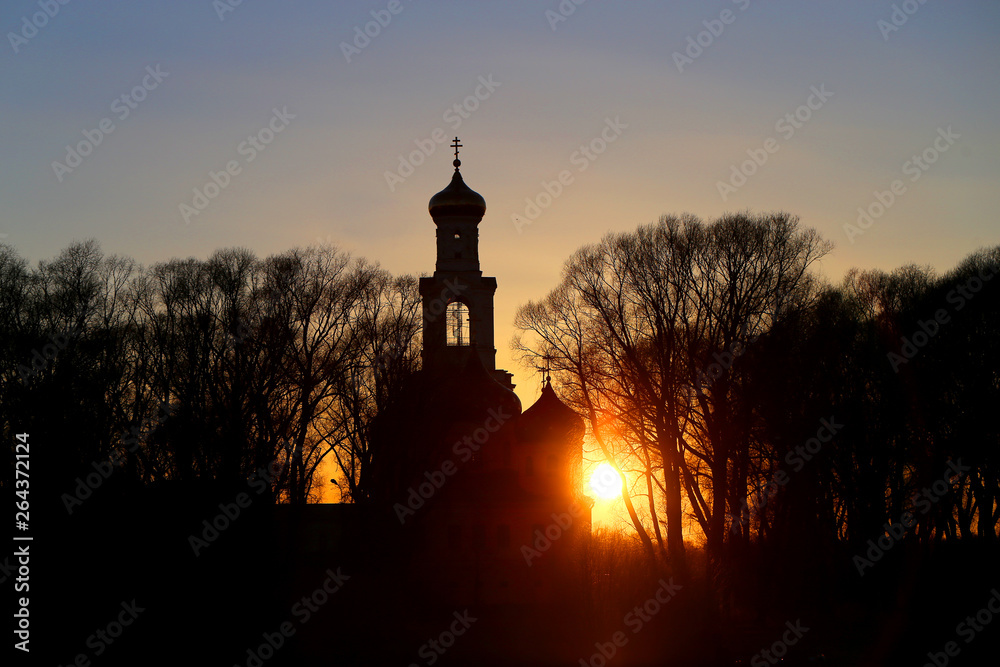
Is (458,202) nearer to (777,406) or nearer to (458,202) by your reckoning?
(458,202)

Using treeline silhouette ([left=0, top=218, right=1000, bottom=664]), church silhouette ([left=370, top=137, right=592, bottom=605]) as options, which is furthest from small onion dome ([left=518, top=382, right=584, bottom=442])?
treeline silhouette ([left=0, top=218, right=1000, bottom=664])

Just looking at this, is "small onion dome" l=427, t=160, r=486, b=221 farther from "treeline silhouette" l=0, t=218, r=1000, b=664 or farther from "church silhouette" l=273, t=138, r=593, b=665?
"treeline silhouette" l=0, t=218, r=1000, b=664

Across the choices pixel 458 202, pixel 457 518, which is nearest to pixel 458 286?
pixel 458 202

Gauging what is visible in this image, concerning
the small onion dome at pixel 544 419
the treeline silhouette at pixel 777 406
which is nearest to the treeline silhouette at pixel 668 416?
the treeline silhouette at pixel 777 406

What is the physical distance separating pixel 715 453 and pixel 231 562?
48.3 ft

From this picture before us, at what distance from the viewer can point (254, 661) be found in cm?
2420

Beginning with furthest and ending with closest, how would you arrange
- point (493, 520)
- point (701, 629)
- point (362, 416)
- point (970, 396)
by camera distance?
point (493, 520), point (362, 416), point (970, 396), point (701, 629)

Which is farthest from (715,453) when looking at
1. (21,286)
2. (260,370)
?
Answer: (21,286)

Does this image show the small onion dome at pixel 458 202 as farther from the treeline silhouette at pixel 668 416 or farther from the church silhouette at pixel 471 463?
the treeline silhouette at pixel 668 416

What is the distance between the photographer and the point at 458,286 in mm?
48844

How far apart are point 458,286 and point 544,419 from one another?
7.56 meters

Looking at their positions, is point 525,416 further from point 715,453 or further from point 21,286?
point 21,286

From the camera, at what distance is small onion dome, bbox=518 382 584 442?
4878 centimetres

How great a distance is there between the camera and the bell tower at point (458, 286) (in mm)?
48812
